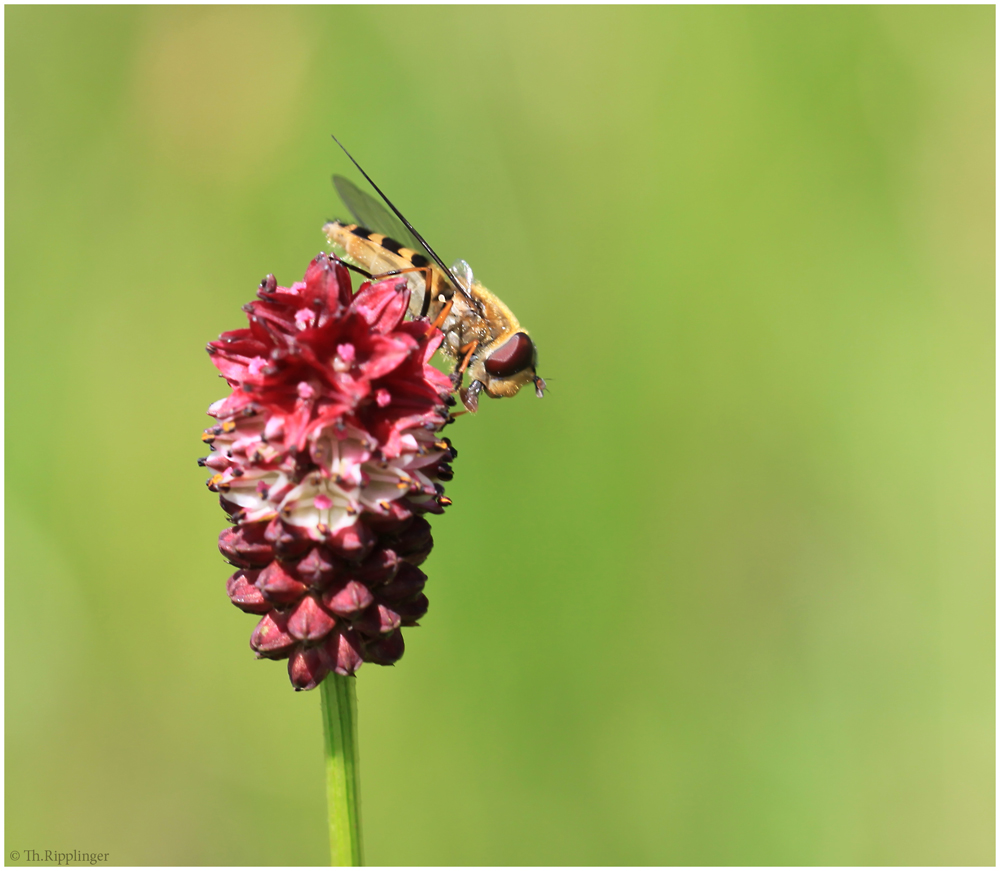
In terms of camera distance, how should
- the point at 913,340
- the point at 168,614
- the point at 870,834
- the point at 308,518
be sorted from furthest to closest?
the point at 913,340 → the point at 168,614 → the point at 870,834 → the point at 308,518

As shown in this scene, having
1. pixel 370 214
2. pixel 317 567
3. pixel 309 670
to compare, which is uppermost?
pixel 370 214

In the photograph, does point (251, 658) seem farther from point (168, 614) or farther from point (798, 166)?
point (798, 166)

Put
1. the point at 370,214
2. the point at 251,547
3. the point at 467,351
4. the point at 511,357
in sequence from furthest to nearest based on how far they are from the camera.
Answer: the point at 370,214, the point at 467,351, the point at 511,357, the point at 251,547

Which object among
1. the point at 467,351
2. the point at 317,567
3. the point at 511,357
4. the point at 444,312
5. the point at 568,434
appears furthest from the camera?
the point at 568,434

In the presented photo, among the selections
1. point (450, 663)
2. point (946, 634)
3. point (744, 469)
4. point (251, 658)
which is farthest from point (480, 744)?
point (946, 634)

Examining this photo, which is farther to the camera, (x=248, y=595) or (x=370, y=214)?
(x=370, y=214)

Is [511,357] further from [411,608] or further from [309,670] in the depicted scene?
[309,670]

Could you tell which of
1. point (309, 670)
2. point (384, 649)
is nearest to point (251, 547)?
point (309, 670)
